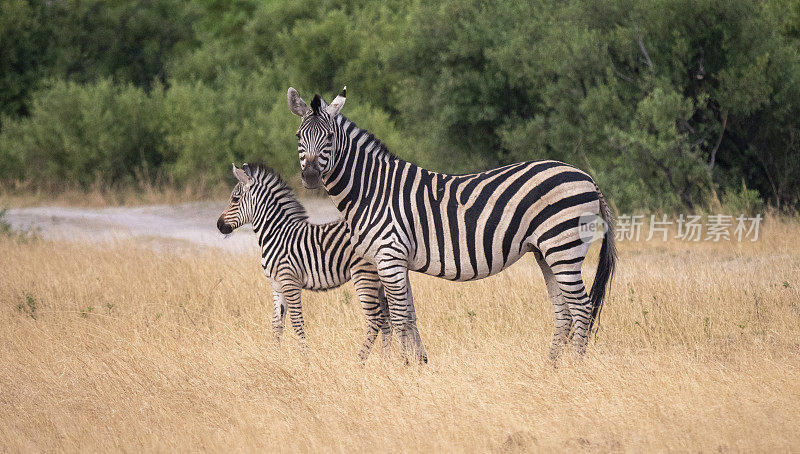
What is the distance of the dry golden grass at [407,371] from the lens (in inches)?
207

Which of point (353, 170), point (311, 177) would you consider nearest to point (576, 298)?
point (353, 170)

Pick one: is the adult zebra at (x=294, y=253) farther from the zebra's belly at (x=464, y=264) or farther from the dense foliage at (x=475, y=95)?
the dense foliage at (x=475, y=95)

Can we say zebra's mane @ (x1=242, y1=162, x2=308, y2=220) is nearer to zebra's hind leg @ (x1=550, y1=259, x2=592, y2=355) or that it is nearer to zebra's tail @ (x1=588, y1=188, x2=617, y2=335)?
zebra's hind leg @ (x1=550, y1=259, x2=592, y2=355)

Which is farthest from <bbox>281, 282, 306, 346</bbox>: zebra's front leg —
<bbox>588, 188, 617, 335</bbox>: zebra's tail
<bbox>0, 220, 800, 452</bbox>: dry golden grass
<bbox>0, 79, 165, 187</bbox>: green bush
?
<bbox>0, 79, 165, 187</bbox>: green bush

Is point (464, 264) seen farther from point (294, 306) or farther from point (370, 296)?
point (294, 306)

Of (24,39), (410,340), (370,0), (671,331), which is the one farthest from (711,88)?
(24,39)

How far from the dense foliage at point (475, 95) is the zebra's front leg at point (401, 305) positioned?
9060 millimetres

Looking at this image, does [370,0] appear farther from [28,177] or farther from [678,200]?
[678,200]

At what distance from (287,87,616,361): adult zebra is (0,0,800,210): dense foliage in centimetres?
856

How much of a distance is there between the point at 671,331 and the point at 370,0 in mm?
24122

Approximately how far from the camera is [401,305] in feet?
22.0

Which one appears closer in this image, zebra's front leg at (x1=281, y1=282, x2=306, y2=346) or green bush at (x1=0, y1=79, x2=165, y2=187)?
zebra's front leg at (x1=281, y1=282, x2=306, y2=346)

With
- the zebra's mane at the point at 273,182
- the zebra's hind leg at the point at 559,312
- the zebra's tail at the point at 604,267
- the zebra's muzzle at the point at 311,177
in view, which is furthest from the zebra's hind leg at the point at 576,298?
the zebra's mane at the point at 273,182

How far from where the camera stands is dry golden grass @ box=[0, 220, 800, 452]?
5.27 metres
